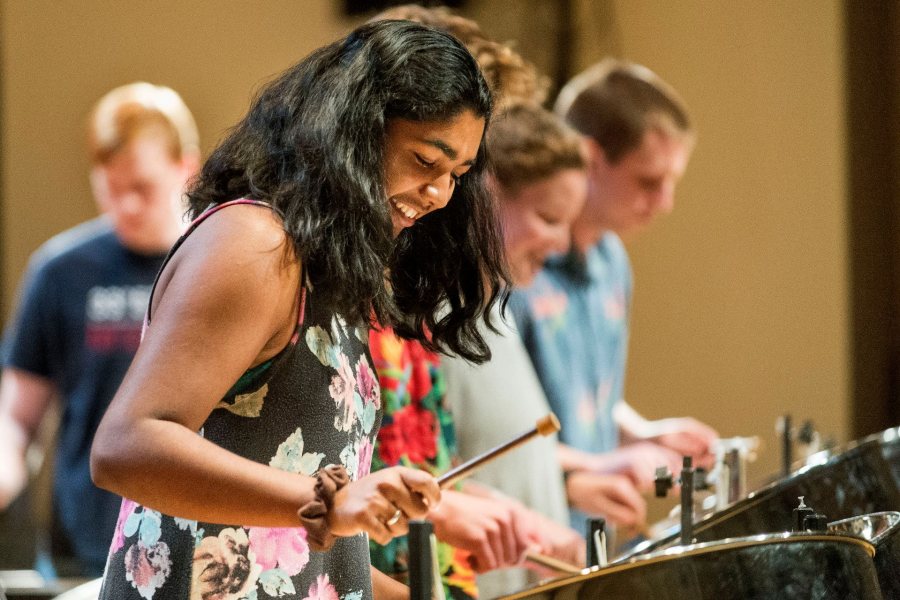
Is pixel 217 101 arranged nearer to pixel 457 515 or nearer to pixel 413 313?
pixel 457 515

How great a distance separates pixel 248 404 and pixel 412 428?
19.3 inches

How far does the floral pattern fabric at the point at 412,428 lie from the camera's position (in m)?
1.34

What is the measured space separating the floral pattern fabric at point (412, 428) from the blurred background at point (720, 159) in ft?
6.43

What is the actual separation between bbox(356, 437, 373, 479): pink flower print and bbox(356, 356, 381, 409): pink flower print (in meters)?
0.03

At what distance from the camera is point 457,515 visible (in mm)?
1383

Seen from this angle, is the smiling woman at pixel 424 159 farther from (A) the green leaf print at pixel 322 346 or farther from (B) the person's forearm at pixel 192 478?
(B) the person's forearm at pixel 192 478

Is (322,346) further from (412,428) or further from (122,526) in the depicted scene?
(412,428)

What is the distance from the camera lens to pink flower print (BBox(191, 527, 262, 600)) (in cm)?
89

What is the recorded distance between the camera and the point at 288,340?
2.96ft

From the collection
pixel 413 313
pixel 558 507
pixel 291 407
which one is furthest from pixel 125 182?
pixel 291 407

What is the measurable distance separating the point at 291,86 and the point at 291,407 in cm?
24

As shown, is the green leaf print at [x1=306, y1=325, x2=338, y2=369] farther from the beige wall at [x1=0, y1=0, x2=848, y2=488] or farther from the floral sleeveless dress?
the beige wall at [x1=0, y1=0, x2=848, y2=488]

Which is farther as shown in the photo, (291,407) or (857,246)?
(857,246)

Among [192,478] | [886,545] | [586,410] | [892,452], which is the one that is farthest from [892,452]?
[192,478]
